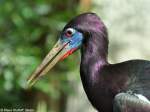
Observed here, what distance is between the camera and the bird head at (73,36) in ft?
21.9

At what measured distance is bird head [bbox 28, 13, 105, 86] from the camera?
667 cm

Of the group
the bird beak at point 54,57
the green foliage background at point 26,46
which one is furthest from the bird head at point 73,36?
the green foliage background at point 26,46

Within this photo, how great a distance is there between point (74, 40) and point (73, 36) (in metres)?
0.07

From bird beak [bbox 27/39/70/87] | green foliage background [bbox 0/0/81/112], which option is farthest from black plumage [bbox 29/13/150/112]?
green foliage background [bbox 0/0/81/112]

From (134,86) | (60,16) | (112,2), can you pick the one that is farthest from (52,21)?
(134,86)

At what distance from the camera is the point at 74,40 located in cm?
679

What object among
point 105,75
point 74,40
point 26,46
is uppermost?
point 74,40

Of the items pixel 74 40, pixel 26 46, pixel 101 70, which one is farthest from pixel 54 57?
pixel 26 46

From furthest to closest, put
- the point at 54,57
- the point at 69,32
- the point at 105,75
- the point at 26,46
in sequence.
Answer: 1. the point at 26,46
2. the point at 54,57
3. the point at 69,32
4. the point at 105,75

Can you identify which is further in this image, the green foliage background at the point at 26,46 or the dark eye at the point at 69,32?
the green foliage background at the point at 26,46

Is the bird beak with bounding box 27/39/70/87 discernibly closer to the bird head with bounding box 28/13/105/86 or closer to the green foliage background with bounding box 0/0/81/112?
the bird head with bounding box 28/13/105/86

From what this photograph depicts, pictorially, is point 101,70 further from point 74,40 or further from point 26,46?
point 26,46

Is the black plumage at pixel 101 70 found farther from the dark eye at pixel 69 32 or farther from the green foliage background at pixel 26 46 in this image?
the green foliage background at pixel 26 46

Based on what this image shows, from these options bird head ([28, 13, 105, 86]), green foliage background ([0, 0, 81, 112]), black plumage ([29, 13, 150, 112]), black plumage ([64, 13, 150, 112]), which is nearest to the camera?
black plumage ([29, 13, 150, 112])
